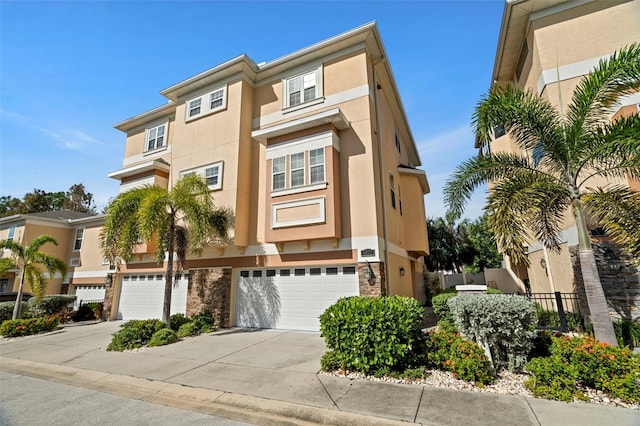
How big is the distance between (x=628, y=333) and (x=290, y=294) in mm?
9570

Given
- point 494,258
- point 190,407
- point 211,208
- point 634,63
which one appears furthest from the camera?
point 494,258

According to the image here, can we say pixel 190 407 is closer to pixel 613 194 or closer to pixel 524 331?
pixel 524 331

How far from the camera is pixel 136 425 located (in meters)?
4.64

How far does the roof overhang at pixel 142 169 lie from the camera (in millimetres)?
14797

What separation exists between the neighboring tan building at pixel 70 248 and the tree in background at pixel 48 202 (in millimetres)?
12753

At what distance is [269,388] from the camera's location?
228 inches

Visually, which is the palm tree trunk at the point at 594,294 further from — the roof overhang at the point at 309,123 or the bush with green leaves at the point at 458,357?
the roof overhang at the point at 309,123

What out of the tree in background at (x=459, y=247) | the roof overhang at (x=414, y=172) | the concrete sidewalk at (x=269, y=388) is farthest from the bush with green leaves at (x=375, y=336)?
the tree in background at (x=459, y=247)

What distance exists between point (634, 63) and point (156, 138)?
18.9 metres

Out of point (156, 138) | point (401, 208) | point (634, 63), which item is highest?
point (156, 138)

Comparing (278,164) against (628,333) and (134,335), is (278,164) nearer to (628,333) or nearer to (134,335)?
(134,335)

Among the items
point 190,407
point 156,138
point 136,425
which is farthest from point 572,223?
point 156,138

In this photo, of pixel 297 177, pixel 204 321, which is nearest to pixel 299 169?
pixel 297 177

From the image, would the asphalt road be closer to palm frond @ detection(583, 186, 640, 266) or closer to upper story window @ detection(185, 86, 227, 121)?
palm frond @ detection(583, 186, 640, 266)
